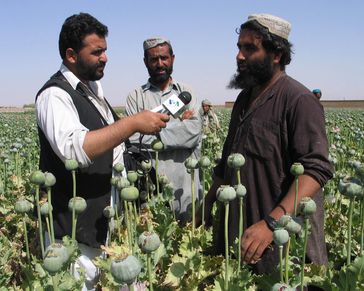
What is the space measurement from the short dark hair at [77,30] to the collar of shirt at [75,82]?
108 millimetres

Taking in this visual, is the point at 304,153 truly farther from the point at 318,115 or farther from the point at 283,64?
the point at 283,64

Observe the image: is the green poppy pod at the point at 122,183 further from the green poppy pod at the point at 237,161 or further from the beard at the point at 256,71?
the beard at the point at 256,71

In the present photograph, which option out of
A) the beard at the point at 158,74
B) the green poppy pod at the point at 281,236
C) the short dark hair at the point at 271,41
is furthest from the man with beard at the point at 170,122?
the green poppy pod at the point at 281,236

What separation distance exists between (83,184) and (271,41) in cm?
136

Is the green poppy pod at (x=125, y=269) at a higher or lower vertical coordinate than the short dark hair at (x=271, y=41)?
lower

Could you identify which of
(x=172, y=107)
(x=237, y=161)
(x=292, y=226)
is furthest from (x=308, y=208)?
(x=172, y=107)

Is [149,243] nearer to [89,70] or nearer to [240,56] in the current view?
[240,56]

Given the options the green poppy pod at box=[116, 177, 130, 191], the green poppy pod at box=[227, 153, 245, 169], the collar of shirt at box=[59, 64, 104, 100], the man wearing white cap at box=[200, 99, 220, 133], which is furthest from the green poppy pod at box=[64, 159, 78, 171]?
the man wearing white cap at box=[200, 99, 220, 133]

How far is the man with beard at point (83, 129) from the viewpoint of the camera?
2.34 m

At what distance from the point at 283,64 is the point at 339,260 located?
1.50m

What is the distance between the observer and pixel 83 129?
2.38 meters

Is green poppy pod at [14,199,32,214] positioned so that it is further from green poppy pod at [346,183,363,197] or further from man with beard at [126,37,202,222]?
green poppy pod at [346,183,363,197]

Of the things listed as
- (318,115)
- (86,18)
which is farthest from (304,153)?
(86,18)

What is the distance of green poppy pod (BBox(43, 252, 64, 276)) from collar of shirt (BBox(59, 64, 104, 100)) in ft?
4.35
